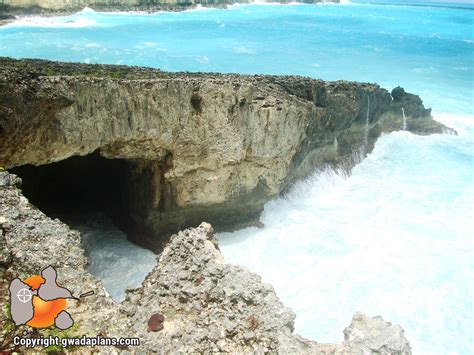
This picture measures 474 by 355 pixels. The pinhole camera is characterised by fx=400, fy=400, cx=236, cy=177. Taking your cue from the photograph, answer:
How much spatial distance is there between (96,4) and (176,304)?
89.0 meters

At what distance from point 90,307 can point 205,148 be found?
831 cm

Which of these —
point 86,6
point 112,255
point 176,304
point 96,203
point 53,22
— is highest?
point 86,6

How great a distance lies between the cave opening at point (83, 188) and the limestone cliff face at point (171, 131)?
663 mm

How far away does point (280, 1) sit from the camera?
436 ft

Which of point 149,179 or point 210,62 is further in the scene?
point 210,62

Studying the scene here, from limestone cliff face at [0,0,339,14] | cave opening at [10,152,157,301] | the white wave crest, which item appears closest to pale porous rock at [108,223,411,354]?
cave opening at [10,152,157,301]

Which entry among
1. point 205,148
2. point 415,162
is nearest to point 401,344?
point 205,148

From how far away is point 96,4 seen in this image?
3219 inches

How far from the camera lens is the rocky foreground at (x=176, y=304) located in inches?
206

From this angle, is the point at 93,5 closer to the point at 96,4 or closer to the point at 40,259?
the point at 96,4

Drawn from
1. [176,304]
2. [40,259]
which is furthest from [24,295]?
[176,304]

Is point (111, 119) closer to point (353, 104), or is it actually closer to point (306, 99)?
point (306, 99)

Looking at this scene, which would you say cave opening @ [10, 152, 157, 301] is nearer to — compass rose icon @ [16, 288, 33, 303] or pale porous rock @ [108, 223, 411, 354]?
pale porous rock @ [108, 223, 411, 354]

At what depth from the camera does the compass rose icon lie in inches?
189
